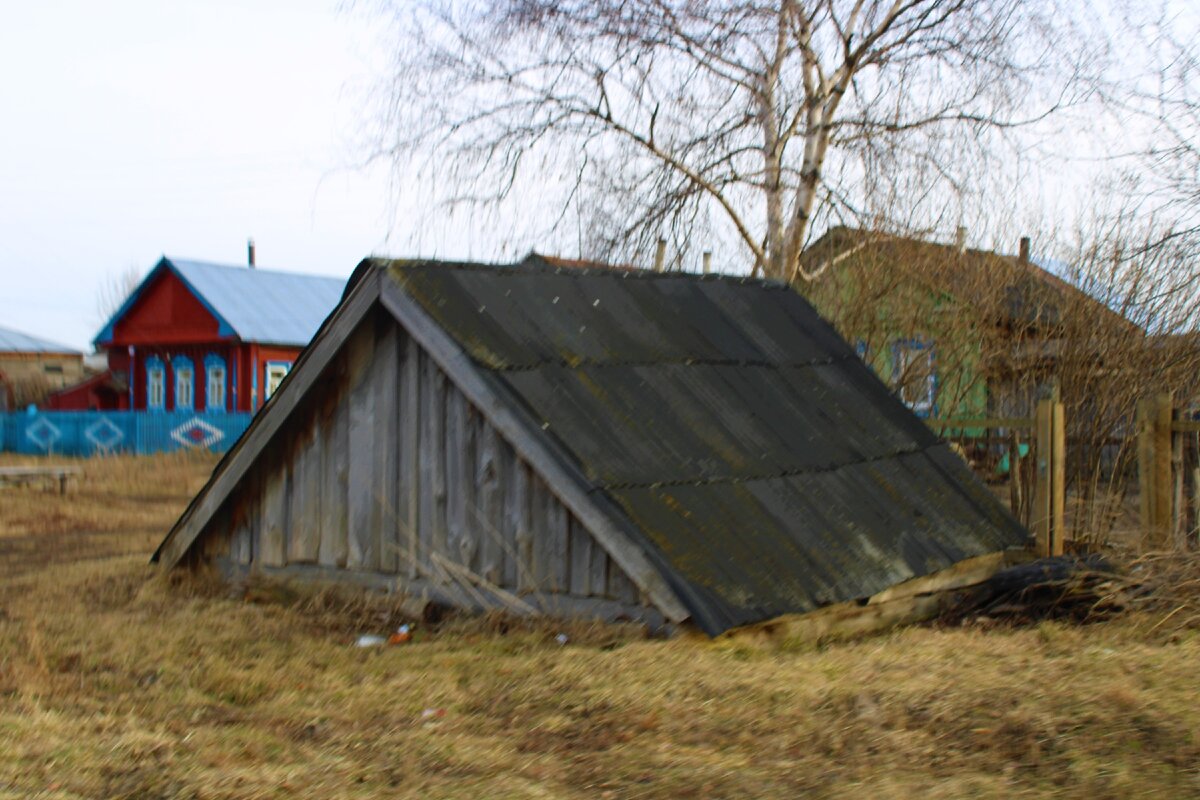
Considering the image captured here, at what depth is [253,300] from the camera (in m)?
37.0

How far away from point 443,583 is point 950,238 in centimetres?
973

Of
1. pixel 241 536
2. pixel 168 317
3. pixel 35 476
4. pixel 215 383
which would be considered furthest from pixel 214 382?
pixel 241 536

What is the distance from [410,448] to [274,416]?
3.75 ft

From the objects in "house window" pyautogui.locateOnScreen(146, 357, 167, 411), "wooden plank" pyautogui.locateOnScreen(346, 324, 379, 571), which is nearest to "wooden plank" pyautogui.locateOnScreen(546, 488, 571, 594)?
"wooden plank" pyautogui.locateOnScreen(346, 324, 379, 571)

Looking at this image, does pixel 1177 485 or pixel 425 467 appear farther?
pixel 1177 485

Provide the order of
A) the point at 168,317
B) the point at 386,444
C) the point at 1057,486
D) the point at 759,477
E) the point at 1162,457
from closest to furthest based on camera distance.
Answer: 1. the point at 759,477
2. the point at 386,444
3. the point at 1162,457
4. the point at 1057,486
5. the point at 168,317

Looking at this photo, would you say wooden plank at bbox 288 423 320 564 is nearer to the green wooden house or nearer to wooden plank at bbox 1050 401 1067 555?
wooden plank at bbox 1050 401 1067 555

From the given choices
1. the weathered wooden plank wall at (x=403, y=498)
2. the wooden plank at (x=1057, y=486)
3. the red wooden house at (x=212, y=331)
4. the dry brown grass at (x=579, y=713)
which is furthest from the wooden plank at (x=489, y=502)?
the red wooden house at (x=212, y=331)

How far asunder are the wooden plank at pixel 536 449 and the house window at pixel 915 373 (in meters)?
8.10

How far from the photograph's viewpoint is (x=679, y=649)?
21.1 feet

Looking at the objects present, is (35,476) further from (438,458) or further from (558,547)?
(558,547)

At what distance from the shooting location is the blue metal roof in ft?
117

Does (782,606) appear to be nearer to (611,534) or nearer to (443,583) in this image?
(611,534)

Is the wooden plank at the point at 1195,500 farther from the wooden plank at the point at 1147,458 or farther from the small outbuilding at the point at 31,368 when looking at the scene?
the small outbuilding at the point at 31,368
